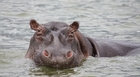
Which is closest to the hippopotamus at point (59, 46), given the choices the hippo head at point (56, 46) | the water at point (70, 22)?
the hippo head at point (56, 46)

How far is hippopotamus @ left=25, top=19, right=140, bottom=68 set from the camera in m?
8.45

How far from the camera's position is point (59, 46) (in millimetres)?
8602

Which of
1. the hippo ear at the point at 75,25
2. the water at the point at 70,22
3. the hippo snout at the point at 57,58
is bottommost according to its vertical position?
the water at the point at 70,22

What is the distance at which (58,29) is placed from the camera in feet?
29.4

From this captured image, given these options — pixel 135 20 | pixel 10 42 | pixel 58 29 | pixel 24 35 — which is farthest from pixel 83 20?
pixel 58 29

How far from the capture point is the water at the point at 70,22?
914cm

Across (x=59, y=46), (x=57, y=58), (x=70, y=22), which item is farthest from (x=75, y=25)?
(x=70, y=22)

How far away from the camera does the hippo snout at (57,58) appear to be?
8.35 m

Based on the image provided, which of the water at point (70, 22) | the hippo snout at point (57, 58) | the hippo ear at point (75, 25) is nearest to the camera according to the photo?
the hippo snout at point (57, 58)

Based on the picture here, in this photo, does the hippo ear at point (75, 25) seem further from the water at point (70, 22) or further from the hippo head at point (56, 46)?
the water at point (70, 22)

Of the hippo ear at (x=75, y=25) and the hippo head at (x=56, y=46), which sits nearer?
the hippo head at (x=56, y=46)

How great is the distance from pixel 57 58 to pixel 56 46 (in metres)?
0.31

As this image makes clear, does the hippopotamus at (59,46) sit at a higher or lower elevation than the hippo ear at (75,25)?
lower

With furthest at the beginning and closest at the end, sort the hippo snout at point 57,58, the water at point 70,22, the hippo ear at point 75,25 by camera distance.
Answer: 1. the water at point 70,22
2. the hippo ear at point 75,25
3. the hippo snout at point 57,58
